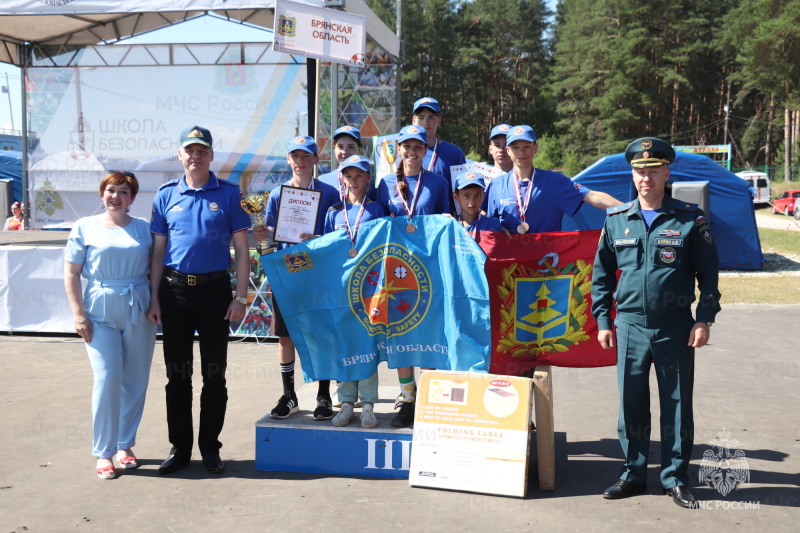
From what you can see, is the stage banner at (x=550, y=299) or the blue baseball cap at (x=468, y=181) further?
the stage banner at (x=550, y=299)

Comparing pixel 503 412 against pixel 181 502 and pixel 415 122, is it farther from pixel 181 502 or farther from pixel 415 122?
pixel 415 122

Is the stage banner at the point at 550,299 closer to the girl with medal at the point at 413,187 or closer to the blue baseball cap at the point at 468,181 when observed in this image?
the blue baseball cap at the point at 468,181

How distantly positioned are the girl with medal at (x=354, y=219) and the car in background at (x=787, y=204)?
1414 inches

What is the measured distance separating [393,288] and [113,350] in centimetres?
179

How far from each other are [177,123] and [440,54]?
142 feet

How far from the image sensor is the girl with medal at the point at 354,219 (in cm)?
460

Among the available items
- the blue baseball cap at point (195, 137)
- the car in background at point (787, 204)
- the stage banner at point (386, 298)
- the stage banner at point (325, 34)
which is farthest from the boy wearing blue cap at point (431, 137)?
the car in background at point (787, 204)

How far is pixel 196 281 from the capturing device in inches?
177

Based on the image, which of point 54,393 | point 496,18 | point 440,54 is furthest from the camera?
point 496,18

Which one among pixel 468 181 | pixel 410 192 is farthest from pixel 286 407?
pixel 468 181

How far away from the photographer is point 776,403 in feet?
19.8

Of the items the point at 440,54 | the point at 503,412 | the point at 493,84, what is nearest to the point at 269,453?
the point at 503,412

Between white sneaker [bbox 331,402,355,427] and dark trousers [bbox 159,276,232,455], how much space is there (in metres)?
0.76

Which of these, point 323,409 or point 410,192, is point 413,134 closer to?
point 410,192
